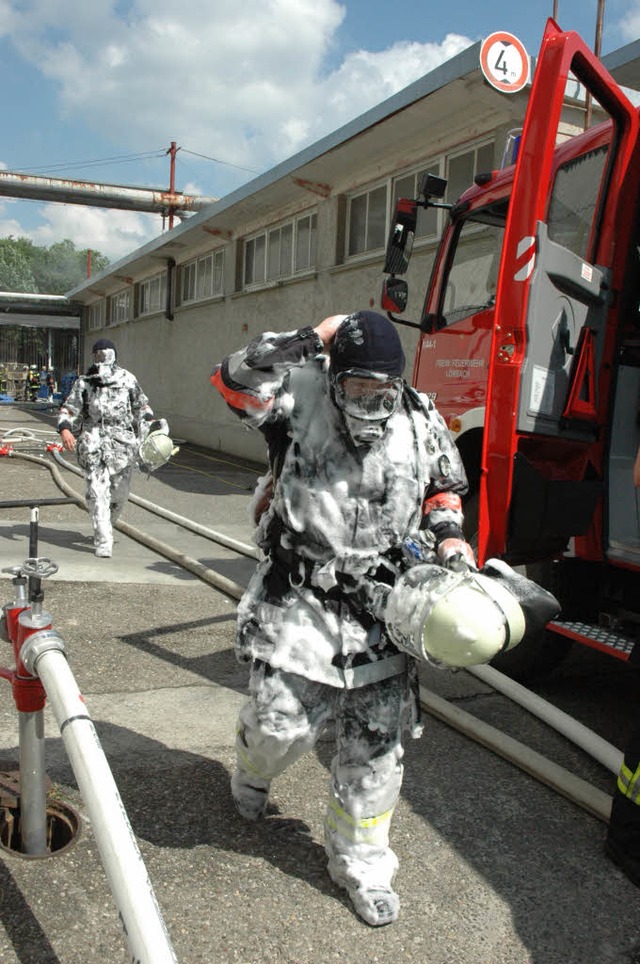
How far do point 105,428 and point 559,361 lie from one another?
15.5 feet

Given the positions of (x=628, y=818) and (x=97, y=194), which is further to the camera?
(x=97, y=194)

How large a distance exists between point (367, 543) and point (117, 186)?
27.6 meters

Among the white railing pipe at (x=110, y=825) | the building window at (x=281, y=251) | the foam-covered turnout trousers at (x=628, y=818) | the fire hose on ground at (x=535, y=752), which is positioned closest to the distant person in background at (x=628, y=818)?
the foam-covered turnout trousers at (x=628, y=818)

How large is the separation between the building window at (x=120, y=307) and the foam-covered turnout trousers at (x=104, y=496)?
19000 mm

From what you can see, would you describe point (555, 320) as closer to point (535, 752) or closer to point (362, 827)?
point (535, 752)

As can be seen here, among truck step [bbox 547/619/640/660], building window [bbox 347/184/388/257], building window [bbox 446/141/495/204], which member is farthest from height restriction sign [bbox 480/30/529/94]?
building window [bbox 347/184/388/257]

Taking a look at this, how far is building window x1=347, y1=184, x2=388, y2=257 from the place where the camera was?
11.8 metres

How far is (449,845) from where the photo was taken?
294cm

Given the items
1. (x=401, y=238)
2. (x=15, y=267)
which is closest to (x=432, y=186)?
(x=401, y=238)

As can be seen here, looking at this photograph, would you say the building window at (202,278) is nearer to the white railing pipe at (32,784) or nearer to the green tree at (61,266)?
the white railing pipe at (32,784)

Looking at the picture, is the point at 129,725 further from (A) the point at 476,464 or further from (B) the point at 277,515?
(A) the point at 476,464

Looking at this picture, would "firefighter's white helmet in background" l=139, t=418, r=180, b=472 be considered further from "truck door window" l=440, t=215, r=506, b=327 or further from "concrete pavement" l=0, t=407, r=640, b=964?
"truck door window" l=440, t=215, r=506, b=327

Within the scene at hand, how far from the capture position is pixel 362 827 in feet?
8.38

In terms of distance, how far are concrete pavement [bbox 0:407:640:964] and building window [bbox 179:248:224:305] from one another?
47.7ft
